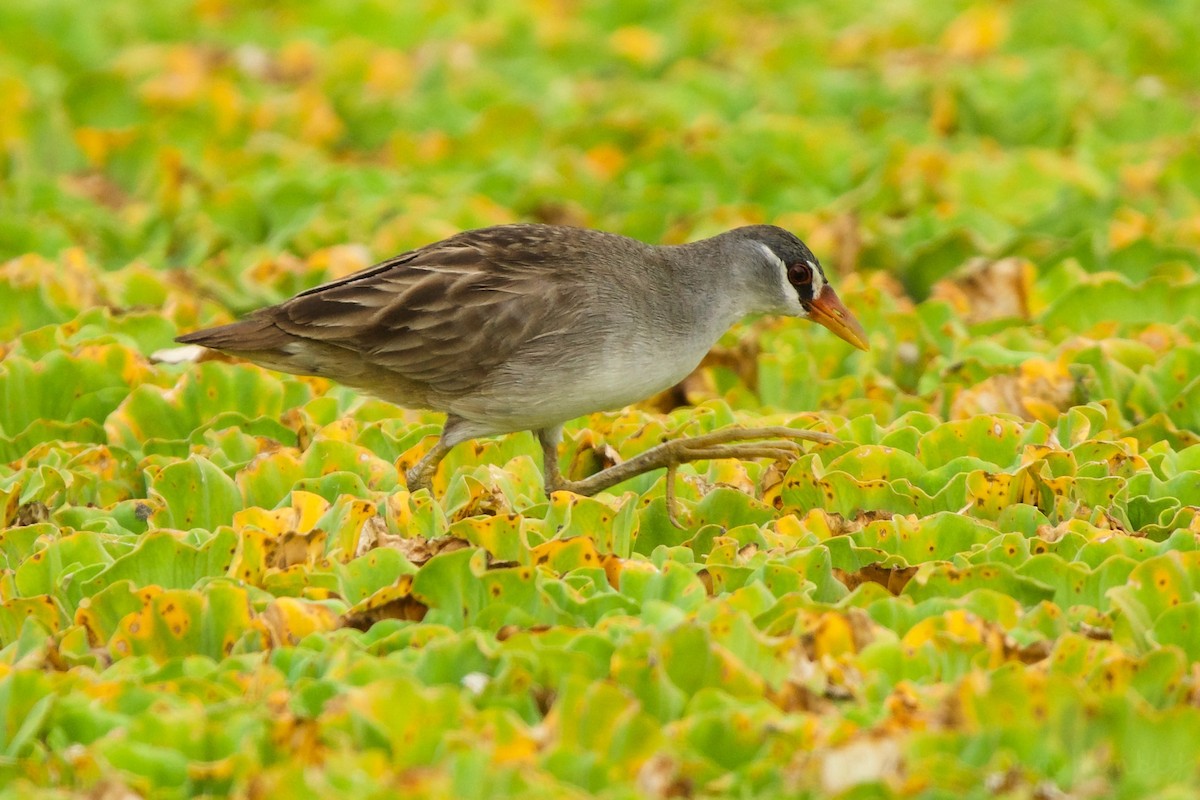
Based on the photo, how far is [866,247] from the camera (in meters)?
8.07

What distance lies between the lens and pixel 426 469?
579 centimetres

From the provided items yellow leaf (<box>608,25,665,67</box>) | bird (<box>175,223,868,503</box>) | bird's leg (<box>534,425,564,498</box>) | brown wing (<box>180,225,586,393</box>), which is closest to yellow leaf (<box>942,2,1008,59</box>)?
yellow leaf (<box>608,25,665,67</box>)

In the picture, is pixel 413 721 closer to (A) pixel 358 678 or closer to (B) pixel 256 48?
(A) pixel 358 678

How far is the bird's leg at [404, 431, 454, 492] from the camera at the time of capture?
19.0 feet

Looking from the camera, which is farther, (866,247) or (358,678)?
(866,247)

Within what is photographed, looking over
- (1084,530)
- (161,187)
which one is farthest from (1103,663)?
(161,187)

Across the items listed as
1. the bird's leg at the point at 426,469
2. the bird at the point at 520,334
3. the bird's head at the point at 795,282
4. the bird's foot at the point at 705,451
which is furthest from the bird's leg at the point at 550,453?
the bird's head at the point at 795,282

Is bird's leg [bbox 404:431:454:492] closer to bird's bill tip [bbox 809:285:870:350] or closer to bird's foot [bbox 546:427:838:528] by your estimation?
→ bird's foot [bbox 546:427:838:528]

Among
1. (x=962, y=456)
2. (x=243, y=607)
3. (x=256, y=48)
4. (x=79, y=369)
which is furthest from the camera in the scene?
(x=256, y=48)

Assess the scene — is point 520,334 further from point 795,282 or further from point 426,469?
point 795,282

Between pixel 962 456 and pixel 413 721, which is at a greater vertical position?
pixel 413 721

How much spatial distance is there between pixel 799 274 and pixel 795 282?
4 cm

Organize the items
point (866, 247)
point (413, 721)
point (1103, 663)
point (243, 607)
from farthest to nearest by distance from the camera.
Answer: point (866, 247) → point (243, 607) → point (1103, 663) → point (413, 721)

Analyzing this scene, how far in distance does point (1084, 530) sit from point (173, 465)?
270cm
